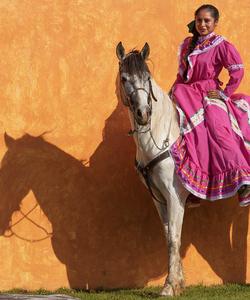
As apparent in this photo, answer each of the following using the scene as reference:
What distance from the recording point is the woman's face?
23.6ft

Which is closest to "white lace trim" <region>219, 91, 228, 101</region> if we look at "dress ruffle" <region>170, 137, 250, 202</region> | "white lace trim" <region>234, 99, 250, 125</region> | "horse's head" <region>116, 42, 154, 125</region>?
"white lace trim" <region>234, 99, 250, 125</region>

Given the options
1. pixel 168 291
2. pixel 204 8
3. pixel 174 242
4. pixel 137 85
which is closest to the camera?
pixel 137 85

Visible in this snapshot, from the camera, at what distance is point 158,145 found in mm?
6840

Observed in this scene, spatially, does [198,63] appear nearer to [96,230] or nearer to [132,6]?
[132,6]

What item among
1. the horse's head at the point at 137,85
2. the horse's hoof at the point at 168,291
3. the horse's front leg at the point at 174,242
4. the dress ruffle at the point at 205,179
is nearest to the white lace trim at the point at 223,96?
the dress ruffle at the point at 205,179

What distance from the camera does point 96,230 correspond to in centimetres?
750

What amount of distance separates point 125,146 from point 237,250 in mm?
1432

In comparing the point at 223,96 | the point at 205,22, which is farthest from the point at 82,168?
the point at 205,22

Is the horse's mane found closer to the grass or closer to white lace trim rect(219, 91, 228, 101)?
white lace trim rect(219, 91, 228, 101)

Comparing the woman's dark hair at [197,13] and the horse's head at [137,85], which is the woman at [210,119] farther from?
the horse's head at [137,85]

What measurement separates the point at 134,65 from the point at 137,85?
163 millimetres

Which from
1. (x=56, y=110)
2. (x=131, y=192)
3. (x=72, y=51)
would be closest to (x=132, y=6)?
(x=72, y=51)

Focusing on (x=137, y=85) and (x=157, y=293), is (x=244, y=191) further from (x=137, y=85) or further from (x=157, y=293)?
(x=137, y=85)

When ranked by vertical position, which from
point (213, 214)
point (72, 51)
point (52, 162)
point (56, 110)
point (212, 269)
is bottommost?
point (212, 269)
